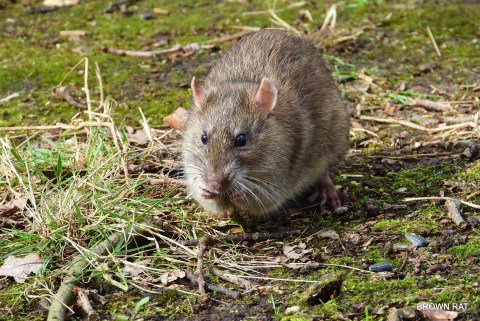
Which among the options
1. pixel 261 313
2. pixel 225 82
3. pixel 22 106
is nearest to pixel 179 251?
pixel 261 313

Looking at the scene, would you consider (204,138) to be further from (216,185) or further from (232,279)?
(232,279)

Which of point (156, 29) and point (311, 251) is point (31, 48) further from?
point (311, 251)

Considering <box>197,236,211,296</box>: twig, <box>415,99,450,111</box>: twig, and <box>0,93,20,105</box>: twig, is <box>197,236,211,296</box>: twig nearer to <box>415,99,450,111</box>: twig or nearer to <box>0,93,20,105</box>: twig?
<box>415,99,450,111</box>: twig

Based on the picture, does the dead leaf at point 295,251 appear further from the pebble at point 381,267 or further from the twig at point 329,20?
the twig at point 329,20

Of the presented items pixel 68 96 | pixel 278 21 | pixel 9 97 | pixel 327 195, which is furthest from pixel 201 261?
pixel 278 21

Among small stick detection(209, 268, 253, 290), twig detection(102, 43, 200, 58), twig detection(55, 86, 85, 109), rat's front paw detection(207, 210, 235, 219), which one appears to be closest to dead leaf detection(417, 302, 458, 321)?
small stick detection(209, 268, 253, 290)

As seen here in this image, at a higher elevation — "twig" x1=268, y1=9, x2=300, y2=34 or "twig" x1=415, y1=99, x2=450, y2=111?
"twig" x1=268, y1=9, x2=300, y2=34

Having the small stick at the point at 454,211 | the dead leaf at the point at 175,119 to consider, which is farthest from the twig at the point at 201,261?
the dead leaf at the point at 175,119
